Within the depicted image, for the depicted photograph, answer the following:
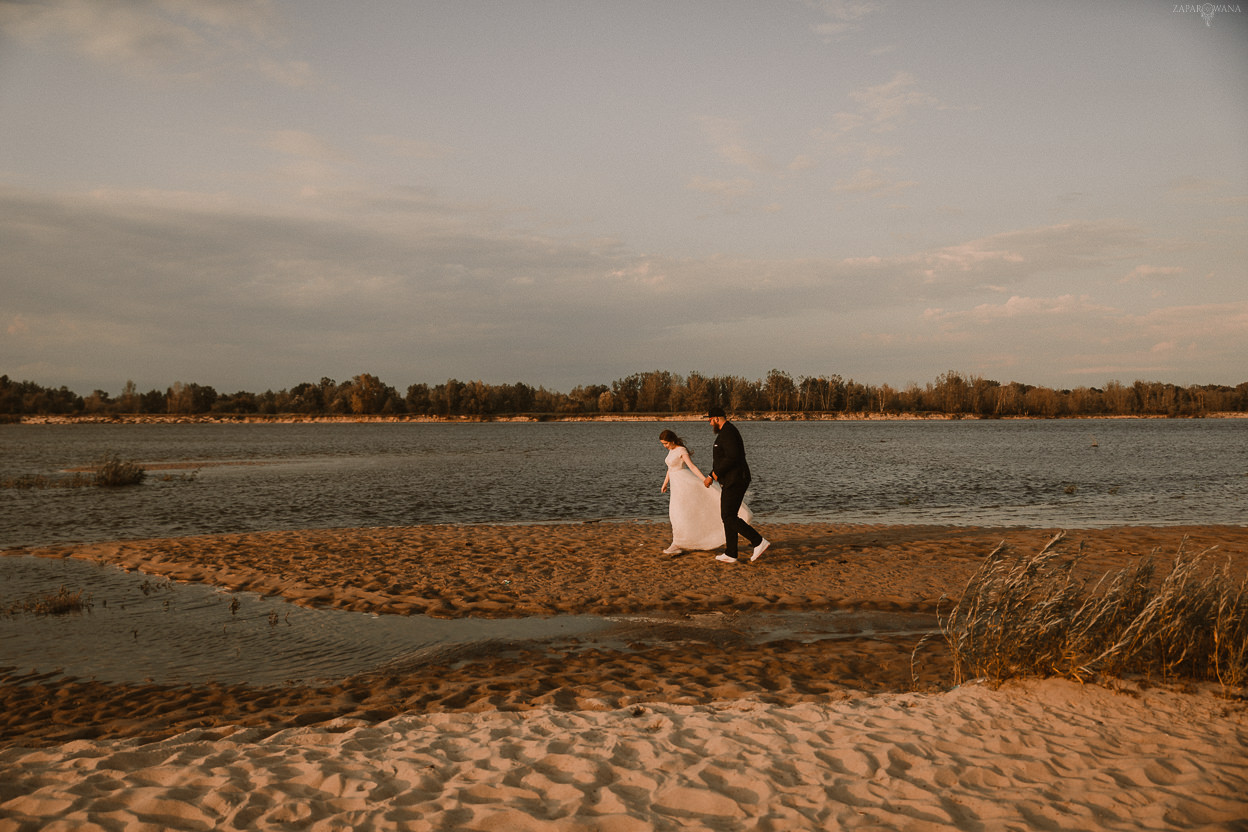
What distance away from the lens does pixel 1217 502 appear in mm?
23562

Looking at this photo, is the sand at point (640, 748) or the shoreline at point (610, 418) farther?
the shoreline at point (610, 418)

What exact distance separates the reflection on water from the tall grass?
2468mm

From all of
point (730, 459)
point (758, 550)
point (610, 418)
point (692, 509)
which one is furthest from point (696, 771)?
point (610, 418)

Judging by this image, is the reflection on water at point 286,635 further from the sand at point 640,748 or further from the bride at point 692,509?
the bride at point 692,509

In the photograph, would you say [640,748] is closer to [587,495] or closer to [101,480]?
[587,495]

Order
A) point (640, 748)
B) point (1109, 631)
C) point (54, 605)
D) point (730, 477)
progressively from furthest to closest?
point (730, 477)
point (54, 605)
point (1109, 631)
point (640, 748)

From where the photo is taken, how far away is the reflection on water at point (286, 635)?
25.9 feet

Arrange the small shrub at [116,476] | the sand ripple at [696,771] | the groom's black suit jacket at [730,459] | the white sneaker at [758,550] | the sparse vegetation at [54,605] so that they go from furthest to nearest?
1. the small shrub at [116,476]
2. the white sneaker at [758,550]
3. the groom's black suit jacket at [730,459]
4. the sparse vegetation at [54,605]
5. the sand ripple at [696,771]

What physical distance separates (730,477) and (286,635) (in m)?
6.88

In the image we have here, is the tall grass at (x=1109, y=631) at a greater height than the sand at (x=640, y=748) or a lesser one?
greater

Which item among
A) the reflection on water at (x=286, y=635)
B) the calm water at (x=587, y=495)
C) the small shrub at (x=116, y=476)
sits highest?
the small shrub at (x=116, y=476)

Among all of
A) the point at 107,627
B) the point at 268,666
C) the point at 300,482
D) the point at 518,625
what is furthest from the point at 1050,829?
the point at 300,482

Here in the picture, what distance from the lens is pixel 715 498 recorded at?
43.1 ft

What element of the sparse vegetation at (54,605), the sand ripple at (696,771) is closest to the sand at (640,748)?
the sand ripple at (696,771)
